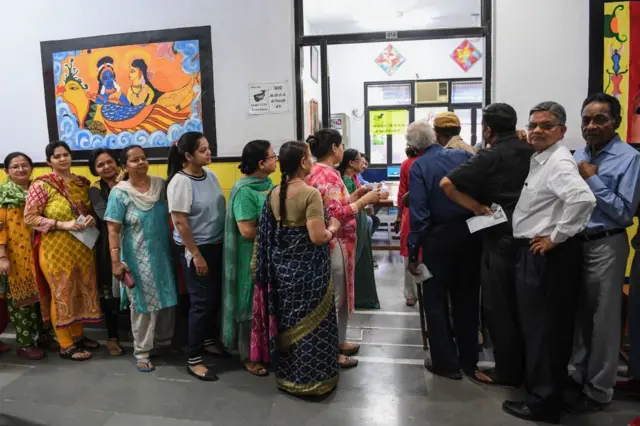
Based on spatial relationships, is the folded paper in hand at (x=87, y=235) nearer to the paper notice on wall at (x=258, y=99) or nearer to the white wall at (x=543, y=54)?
the paper notice on wall at (x=258, y=99)

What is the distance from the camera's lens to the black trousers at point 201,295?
9.21 feet

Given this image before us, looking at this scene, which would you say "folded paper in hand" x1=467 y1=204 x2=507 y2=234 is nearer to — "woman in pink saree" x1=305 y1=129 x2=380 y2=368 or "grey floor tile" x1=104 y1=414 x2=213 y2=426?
"woman in pink saree" x1=305 y1=129 x2=380 y2=368

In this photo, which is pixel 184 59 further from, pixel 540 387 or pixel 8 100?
pixel 540 387

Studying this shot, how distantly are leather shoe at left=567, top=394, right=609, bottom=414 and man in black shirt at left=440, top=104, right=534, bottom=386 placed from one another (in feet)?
1.16

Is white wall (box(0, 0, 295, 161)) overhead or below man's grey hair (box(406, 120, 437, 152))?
overhead

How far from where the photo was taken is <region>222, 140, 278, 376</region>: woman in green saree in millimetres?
2670

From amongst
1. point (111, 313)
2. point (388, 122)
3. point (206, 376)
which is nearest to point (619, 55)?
point (206, 376)

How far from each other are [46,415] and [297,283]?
1462 millimetres

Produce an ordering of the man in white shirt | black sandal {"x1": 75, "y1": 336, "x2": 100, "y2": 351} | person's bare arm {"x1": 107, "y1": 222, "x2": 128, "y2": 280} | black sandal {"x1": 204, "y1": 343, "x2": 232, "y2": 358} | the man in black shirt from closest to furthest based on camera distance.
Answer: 1. the man in white shirt
2. the man in black shirt
3. person's bare arm {"x1": 107, "y1": 222, "x2": 128, "y2": 280}
4. black sandal {"x1": 204, "y1": 343, "x2": 232, "y2": 358}
5. black sandal {"x1": 75, "y1": 336, "x2": 100, "y2": 351}

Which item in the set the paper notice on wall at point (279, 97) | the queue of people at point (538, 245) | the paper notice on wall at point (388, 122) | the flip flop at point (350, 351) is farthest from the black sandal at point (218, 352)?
the paper notice on wall at point (388, 122)

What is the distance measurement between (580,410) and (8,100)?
4573 millimetres

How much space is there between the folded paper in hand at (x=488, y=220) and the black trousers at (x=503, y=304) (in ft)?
0.29

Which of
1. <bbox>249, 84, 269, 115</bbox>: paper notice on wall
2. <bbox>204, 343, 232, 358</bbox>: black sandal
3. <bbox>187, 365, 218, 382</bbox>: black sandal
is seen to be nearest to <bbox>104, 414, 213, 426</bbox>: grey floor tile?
<bbox>187, 365, 218, 382</bbox>: black sandal

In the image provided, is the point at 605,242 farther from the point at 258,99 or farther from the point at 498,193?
the point at 258,99
